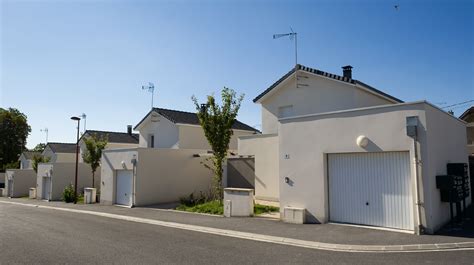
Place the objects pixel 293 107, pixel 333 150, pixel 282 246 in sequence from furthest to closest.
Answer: pixel 293 107 → pixel 333 150 → pixel 282 246

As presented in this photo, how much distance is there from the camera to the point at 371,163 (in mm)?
11367

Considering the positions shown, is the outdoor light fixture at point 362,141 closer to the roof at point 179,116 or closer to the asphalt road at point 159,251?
the asphalt road at point 159,251

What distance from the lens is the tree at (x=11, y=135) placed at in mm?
55969

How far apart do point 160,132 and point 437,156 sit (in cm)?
2327

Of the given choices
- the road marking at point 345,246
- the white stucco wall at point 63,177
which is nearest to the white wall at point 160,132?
the white stucco wall at point 63,177

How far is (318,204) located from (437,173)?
3.77 m

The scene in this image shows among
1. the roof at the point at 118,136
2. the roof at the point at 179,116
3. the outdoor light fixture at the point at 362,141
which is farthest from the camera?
the roof at the point at 118,136

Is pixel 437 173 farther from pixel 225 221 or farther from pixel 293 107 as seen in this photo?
pixel 293 107

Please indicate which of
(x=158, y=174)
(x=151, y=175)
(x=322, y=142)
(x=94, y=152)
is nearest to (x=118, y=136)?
(x=94, y=152)

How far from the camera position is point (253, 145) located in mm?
19828

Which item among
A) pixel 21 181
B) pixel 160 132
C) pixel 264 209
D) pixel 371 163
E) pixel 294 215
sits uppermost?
pixel 160 132

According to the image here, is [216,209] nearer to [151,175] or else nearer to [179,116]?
[151,175]

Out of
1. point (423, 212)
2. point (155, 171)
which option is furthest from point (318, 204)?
point (155, 171)

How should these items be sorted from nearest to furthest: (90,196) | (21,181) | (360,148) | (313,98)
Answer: (360,148)
(313,98)
(90,196)
(21,181)
